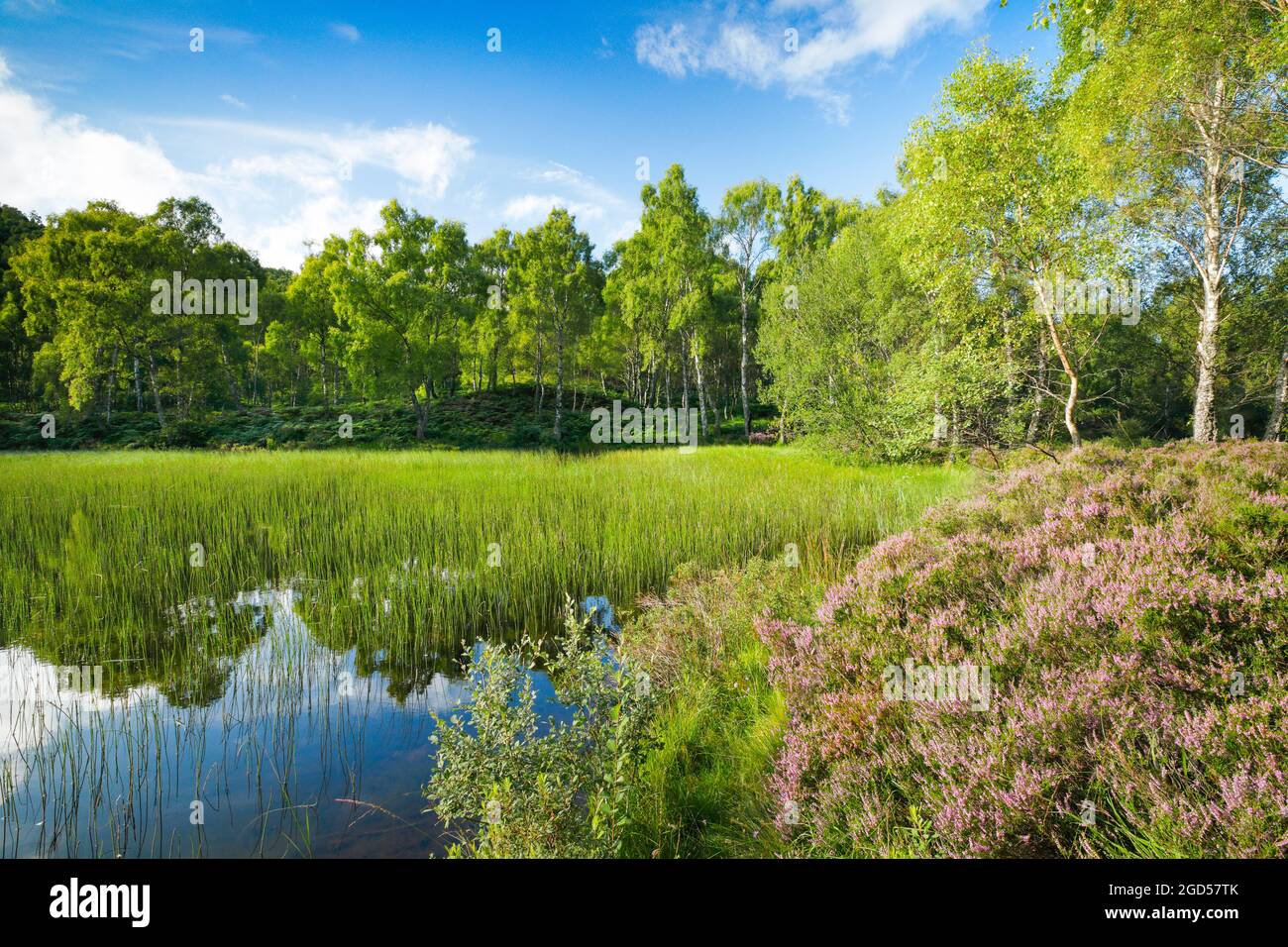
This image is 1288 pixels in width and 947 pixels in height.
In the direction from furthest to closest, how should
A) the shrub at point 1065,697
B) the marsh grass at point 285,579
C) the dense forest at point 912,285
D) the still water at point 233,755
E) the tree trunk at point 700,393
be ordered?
1. the tree trunk at point 700,393
2. the dense forest at point 912,285
3. the marsh grass at point 285,579
4. the still water at point 233,755
5. the shrub at point 1065,697

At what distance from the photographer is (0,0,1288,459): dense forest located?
12602 mm

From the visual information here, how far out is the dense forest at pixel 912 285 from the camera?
12.6 m

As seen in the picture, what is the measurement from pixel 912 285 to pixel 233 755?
2351 cm

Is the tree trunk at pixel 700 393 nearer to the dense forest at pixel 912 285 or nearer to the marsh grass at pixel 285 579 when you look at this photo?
the dense forest at pixel 912 285

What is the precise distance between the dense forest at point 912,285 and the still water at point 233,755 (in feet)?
46.2

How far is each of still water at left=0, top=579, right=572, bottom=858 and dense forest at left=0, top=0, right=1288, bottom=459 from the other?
14.1 meters

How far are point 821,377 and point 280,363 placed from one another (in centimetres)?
4537

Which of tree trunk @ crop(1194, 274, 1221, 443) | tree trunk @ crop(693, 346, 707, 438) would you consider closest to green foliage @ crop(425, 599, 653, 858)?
tree trunk @ crop(1194, 274, 1221, 443)

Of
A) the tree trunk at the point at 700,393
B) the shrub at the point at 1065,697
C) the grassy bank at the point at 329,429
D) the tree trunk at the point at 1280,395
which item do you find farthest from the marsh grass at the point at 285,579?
the tree trunk at the point at 700,393

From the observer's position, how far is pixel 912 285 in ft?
65.2

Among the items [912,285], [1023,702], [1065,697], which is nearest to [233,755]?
[1023,702]
